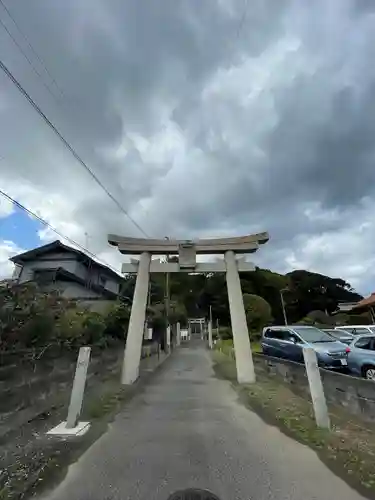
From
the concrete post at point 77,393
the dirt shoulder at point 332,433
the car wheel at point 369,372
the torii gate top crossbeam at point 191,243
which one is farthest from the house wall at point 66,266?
the car wheel at point 369,372

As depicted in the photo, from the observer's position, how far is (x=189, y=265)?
1093 centimetres

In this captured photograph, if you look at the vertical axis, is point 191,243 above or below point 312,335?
above

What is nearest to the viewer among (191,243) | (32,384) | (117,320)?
(32,384)

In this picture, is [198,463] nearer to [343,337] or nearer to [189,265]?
[189,265]

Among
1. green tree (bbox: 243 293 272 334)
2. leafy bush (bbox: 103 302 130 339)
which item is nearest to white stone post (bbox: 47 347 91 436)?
leafy bush (bbox: 103 302 130 339)

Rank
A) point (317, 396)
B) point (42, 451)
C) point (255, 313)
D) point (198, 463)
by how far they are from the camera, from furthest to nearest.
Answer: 1. point (255, 313)
2. point (317, 396)
3. point (42, 451)
4. point (198, 463)

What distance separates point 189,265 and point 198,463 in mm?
7339

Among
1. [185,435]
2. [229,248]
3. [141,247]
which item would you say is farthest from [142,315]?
[185,435]

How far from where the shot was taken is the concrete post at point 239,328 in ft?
32.9

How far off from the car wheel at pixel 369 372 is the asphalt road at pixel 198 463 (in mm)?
3233

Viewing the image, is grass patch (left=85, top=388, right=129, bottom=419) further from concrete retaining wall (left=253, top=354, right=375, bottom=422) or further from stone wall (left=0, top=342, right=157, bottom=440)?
concrete retaining wall (left=253, top=354, right=375, bottom=422)

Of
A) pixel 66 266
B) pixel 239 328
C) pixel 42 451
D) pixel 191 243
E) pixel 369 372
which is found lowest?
pixel 42 451

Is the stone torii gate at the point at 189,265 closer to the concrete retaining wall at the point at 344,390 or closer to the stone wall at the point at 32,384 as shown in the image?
the concrete retaining wall at the point at 344,390

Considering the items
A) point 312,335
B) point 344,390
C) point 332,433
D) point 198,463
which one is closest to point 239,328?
point 312,335
